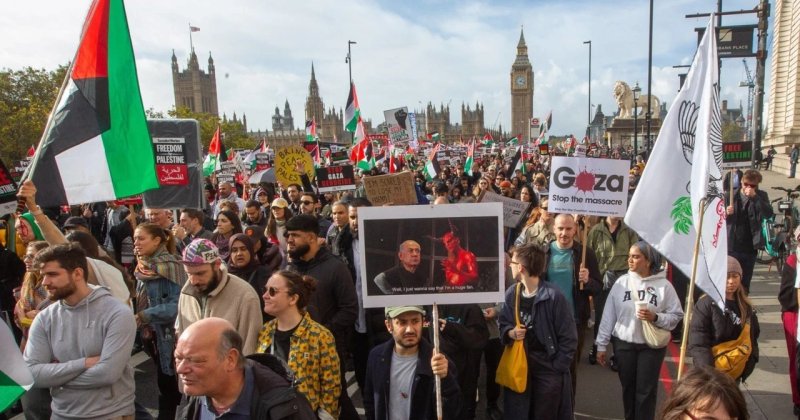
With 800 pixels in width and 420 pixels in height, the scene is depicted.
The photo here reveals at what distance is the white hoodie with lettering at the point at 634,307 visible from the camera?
166 inches

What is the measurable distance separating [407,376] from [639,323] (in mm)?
1998

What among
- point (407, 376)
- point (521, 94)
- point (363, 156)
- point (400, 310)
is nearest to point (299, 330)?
point (400, 310)

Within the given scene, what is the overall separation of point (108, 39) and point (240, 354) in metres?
2.70

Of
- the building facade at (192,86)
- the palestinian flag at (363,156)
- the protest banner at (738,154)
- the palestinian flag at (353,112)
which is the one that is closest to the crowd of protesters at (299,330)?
the protest banner at (738,154)

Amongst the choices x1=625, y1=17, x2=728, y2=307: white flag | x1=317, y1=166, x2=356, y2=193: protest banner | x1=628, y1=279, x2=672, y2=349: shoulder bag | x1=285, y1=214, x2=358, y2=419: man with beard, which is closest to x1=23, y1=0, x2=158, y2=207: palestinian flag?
x1=285, y1=214, x2=358, y2=419: man with beard

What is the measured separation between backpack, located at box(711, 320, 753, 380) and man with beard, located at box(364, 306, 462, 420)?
2.03m

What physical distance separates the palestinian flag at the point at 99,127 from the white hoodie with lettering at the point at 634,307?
361 cm

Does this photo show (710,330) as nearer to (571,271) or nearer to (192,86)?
(571,271)

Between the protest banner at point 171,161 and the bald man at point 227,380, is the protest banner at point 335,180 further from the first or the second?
the bald man at point 227,380

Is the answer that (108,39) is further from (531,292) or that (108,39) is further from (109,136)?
(531,292)

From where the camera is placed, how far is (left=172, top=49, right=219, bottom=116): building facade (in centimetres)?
15525

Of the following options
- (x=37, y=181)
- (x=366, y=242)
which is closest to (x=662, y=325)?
(x=366, y=242)

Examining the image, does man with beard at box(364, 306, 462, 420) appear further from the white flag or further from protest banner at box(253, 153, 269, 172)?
protest banner at box(253, 153, 269, 172)

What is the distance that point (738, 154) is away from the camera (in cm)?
917
